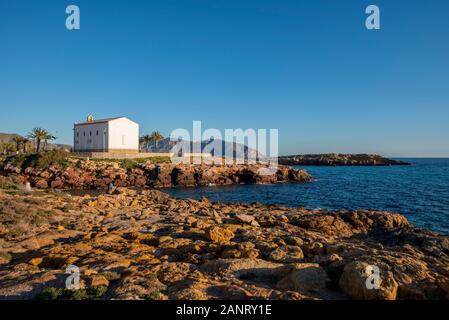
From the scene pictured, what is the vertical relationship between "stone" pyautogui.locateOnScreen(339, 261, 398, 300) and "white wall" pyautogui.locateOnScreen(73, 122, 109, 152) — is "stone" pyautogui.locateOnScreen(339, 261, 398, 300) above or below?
below

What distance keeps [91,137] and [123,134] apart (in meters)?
8.66

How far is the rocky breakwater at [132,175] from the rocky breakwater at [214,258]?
33831 mm

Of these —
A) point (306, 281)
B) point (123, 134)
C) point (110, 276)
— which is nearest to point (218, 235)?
point (110, 276)

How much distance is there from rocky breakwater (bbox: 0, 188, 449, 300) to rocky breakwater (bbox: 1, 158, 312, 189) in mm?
33831

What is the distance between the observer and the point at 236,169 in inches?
2822

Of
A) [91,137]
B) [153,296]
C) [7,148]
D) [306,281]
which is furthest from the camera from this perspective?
[7,148]

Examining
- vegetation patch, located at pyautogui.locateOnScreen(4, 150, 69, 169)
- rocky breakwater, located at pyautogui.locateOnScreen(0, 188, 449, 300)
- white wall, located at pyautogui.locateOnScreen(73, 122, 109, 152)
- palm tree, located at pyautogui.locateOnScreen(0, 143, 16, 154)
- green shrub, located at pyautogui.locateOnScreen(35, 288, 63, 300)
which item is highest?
white wall, located at pyautogui.locateOnScreen(73, 122, 109, 152)

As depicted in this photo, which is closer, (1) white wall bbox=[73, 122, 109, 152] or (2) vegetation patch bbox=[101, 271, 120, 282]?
(2) vegetation patch bbox=[101, 271, 120, 282]

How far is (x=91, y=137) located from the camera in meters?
78.6

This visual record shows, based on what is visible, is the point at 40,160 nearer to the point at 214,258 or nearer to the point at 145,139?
the point at 145,139

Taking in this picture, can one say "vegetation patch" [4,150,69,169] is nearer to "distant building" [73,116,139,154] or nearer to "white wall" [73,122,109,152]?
"white wall" [73,122,109,152]

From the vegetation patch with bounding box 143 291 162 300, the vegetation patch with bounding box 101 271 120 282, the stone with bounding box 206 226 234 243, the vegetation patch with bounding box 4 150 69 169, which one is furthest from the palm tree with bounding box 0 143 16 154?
the vegetation patch with bounding box 143 291 162 300

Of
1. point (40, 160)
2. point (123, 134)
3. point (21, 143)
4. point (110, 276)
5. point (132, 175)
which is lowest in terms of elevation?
point (110, 276)

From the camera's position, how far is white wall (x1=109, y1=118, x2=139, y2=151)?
7466 centimetres
